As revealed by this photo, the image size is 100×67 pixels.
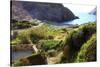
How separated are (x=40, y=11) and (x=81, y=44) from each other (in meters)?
0.62

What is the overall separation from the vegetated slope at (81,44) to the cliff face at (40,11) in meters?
0.20

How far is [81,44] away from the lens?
2186 mm

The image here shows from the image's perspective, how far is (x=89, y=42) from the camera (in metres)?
2.22

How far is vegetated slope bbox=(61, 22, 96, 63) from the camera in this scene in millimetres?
2143

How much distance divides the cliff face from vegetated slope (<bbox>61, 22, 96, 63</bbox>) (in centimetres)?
20

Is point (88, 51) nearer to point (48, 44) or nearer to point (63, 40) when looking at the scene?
point (63, 40)

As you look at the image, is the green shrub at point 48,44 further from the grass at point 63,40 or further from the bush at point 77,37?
the bush at point 77,37

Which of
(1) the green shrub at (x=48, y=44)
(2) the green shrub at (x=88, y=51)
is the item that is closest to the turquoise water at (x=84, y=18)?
(2) the green shrub at (x=88, y=51)

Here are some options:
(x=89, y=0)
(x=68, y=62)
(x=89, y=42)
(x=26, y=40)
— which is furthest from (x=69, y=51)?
(x=89, y=0)

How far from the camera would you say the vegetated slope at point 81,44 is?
7.03 ft

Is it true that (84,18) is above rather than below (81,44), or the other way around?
above

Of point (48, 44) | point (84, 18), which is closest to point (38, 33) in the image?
point (48, 44)
